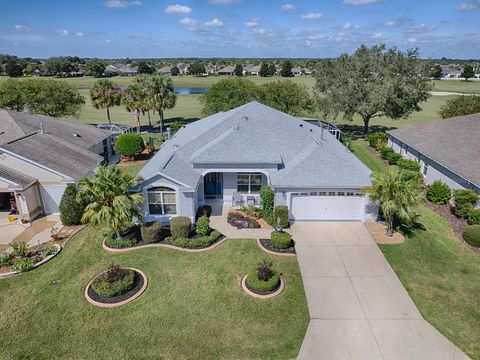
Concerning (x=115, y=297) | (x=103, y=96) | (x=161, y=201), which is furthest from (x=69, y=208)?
(x=103, y=96)

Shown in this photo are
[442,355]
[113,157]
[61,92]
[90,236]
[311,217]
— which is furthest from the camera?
[61,92]

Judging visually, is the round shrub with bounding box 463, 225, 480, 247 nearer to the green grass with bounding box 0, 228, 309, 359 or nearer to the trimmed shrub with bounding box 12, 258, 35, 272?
the green grass with bounding box 0, 228, 309, 359

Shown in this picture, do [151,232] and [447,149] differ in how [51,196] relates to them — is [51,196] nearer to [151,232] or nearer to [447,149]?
[151,232]

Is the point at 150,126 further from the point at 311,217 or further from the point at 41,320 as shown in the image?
the point at 41,320

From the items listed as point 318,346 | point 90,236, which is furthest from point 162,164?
point 318,346

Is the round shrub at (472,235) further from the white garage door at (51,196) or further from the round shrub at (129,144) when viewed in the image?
the round shrub at (129,144)
